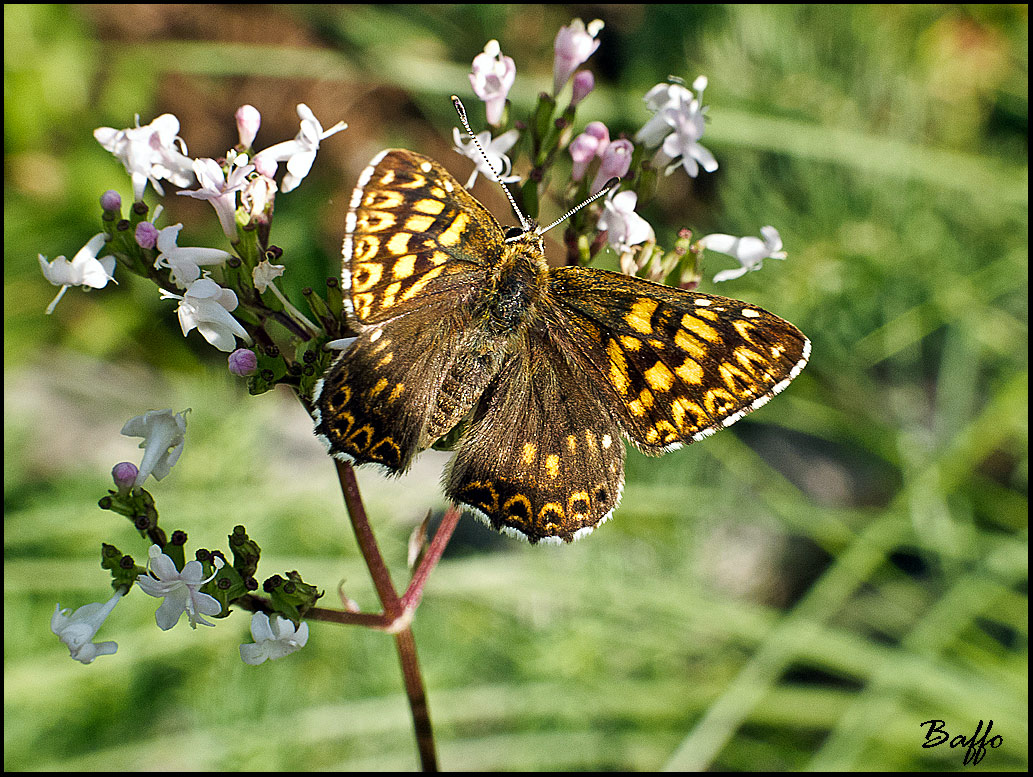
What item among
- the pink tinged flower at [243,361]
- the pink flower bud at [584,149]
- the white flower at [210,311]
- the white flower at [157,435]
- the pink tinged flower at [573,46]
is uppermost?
the pink tinged flower at [573,46]

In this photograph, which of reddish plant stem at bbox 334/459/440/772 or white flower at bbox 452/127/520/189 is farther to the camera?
white flower at bbox 452/127/520/189

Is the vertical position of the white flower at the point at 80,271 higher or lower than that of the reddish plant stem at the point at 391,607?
higher

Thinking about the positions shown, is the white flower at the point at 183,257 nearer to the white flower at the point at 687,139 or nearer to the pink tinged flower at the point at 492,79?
the pink tinged flower at the point at 492,79

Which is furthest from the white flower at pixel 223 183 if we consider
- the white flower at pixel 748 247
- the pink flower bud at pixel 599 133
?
the white flower at pixel 748 247

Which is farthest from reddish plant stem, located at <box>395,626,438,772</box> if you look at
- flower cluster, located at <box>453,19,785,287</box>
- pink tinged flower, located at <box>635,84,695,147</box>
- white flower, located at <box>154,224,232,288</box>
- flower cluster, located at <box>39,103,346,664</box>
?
pink tinged flower, located at <box>635,84,695,147</box>

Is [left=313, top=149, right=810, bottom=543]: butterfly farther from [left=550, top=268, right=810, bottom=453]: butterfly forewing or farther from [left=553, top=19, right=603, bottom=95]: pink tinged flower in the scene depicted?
[left=553, top=19, right=603, bottom=95]: pink tinged flower

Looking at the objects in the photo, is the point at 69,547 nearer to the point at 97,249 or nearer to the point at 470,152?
the point at 97,249
